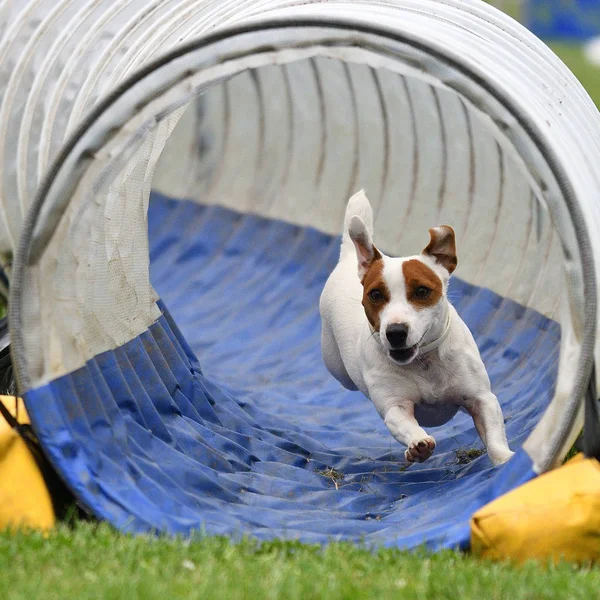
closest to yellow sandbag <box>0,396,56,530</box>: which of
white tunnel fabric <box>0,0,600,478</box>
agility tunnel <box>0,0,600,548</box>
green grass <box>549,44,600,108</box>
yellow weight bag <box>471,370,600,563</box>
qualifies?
agility tunnel <box>0,0,600,548</box>

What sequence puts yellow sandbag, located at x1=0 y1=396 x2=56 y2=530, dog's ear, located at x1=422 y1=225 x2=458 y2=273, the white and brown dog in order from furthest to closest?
dog's ear, located at x1=422 y1=225 x2=458 y2=273, the white and brown dog, yellow sandbag, located at x1=0 y1=396 x2=56 y2=530

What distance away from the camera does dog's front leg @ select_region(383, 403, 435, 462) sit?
4.63m

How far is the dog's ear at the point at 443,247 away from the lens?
482cm

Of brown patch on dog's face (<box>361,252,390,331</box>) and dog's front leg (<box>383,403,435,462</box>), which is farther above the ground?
brown patch on dog's face (<box>361,252,390,331</box>)

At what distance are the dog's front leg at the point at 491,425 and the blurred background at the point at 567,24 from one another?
22163 millimetres

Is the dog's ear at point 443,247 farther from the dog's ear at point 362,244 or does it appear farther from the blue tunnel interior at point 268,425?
the blue tunnel interior at point 268,425

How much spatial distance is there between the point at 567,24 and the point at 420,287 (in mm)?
24505

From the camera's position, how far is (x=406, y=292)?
469 cm

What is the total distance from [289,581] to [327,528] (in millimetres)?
1041

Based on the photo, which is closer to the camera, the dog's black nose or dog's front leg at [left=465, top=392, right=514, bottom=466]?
the dog's black nose

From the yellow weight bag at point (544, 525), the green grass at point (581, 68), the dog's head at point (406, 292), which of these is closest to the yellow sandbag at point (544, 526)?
the yellow weight bag at point (544, 525)

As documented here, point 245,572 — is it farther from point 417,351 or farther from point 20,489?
point 417,351

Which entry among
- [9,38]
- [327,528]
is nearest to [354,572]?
[327,528]

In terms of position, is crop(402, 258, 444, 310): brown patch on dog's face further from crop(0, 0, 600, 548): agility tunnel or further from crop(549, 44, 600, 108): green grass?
crop(549, 44, 600, 108): green grass
